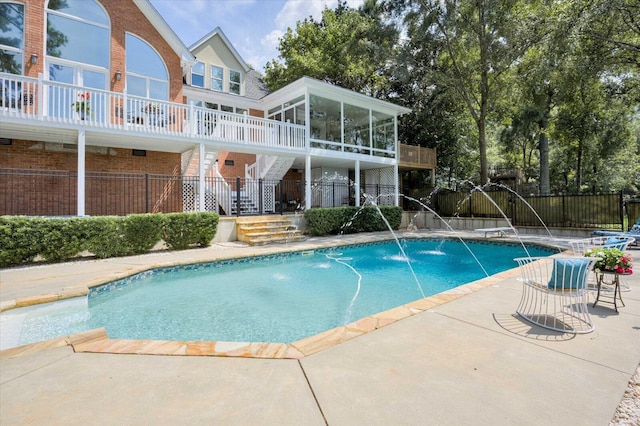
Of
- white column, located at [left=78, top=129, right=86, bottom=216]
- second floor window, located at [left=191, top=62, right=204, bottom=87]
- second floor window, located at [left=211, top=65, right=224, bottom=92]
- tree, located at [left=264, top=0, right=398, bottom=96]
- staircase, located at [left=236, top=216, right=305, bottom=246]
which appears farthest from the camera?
tree, located at [left=264, top=0, right=398, bottom=96]

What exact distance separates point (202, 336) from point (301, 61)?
1923 centimetres

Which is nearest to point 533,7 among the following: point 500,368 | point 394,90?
point 394,90

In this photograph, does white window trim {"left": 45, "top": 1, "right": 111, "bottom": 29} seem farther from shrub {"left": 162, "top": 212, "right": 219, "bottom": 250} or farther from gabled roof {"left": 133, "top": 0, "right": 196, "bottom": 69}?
shrub {"left": 162, "top": 212, "right": 219, "bottom": 250}

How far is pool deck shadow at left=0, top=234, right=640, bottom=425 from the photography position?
187 centimetres

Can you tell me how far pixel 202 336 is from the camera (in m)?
3.76

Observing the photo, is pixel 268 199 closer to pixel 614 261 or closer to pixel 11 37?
pixel 11 37

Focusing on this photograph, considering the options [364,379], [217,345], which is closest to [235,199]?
[217,345]

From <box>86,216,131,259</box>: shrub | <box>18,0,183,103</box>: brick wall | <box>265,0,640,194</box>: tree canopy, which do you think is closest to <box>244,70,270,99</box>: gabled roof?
<box>265,0,640,194</box>: tree canopy

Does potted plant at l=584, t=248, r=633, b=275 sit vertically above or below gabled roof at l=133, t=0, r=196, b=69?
below

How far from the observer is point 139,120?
33.9ft

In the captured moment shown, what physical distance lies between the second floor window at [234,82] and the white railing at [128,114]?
4273mm

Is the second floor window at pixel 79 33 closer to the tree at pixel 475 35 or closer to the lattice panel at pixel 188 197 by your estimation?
the lattice panel at pixel 188 197

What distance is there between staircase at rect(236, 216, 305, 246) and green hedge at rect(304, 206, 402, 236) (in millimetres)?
999

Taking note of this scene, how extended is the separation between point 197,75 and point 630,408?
17.4 metres
